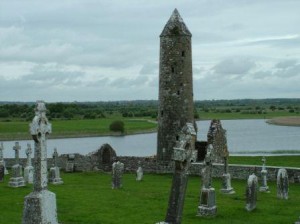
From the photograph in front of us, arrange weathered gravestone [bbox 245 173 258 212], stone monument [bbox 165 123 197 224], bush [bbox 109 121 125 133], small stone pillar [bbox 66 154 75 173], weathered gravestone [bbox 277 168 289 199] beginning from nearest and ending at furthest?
stone monument [bbox 165 123 197 224] < weathered gravestone [bbox 245 173 258 212] < weathered gravestone [bbox 277 168 289 199] < small stone pillar [bbox 66 154 75 173] < bush [bbox 109 121 125 133]

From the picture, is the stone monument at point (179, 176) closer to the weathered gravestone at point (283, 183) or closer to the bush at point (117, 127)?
the weathered gravestone at point (283, 183)

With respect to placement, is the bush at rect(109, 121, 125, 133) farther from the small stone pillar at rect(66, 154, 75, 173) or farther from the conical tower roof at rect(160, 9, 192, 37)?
the small stone pillar at rect(66, 154, 75, 173)

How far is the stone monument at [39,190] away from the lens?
35.3 ft

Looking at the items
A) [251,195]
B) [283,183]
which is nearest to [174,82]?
[283,183]

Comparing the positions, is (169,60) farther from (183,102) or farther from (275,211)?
(275,211)

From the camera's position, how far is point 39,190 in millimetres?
10883

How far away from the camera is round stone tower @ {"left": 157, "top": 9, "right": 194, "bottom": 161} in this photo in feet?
A: 98.0

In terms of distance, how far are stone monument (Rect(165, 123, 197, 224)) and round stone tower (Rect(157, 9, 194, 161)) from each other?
18565 millimetres

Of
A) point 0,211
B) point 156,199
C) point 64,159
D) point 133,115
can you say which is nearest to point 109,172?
point 64,159

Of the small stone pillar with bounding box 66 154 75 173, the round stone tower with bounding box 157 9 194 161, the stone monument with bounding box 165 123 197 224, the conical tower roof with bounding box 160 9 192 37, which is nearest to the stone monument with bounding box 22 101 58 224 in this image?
the stone monument with bounding box 165 123 197 224

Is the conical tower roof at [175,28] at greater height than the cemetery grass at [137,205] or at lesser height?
greater

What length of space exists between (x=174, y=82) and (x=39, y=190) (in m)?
19.7

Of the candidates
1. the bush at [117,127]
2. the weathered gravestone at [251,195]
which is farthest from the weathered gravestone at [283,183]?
the bush at [117,127]

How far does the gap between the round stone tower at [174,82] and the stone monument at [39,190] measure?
1912cm
